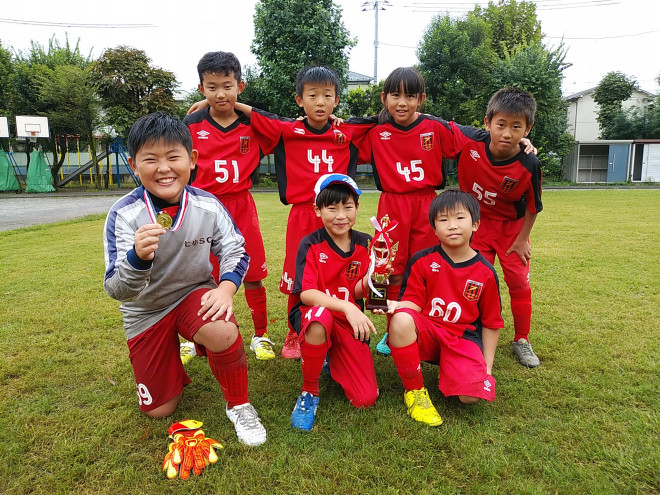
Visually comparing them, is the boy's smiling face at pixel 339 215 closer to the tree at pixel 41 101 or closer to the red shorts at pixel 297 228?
the red shorts at pixel 297 228

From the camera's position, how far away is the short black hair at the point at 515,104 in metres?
3.03

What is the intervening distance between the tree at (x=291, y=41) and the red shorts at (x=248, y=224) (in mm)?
16484

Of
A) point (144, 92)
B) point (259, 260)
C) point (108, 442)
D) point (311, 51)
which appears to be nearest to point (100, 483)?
point (108, 442)

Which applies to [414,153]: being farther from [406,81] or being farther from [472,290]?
[472,290]

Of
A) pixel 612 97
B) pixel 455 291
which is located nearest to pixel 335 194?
pixel 455 291

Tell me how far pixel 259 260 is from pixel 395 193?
1.18 m

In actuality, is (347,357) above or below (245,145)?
below

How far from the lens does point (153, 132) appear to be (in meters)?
2.32

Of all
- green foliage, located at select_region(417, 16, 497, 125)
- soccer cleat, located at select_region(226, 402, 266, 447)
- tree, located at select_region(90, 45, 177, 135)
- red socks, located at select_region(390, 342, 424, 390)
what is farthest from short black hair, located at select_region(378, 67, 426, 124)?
green foliage, located at select_region(417, 16, 497, 125)

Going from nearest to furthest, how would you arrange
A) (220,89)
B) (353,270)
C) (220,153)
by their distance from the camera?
1. (353,270)
2. (220,89)
3. (220,153)

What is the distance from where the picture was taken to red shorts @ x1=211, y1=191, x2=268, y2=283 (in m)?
3.50

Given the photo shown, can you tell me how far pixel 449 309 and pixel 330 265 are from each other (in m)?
0.79

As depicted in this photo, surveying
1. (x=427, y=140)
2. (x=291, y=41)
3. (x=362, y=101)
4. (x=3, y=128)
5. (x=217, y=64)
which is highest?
(x=291, y=41)

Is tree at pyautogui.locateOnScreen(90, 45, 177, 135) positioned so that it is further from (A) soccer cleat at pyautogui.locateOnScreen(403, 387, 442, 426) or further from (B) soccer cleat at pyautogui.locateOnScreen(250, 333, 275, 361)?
(A) soccer cleat at pyautogui.locateOnScreen(403, 387, 442, 426)
